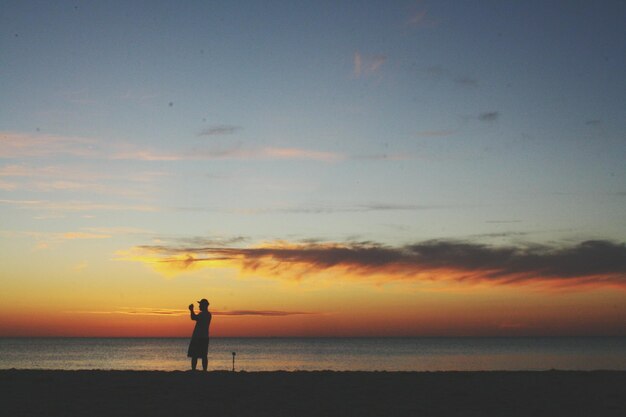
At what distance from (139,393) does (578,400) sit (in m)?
8.39

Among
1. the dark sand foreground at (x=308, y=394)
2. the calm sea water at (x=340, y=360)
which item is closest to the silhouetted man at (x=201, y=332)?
the dark sand foreground at (x=308, y=394)

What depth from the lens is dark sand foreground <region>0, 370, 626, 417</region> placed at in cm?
1190

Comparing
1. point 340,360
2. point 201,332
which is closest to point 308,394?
point 201,332

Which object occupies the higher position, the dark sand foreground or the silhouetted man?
the silhouetted man

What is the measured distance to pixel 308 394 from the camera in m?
13.9

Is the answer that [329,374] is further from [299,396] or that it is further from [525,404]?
[525,404]

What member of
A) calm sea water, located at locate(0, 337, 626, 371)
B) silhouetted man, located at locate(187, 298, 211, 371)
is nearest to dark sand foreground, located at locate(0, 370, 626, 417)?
silhouetted man, located at locate(187, 298, 211, 371)

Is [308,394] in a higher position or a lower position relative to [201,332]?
lower

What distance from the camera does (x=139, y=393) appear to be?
537 inches

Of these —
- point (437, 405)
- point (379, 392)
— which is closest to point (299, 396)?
point (379, 392)

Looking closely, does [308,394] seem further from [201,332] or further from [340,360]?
[340,360]

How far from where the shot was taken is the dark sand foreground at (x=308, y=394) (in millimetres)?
11898

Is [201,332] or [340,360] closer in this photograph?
[201,332]

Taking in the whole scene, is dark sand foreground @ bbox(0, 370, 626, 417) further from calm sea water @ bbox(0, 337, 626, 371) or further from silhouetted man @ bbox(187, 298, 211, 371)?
calm sea water @ bbox(0, 337, 626, 371)
